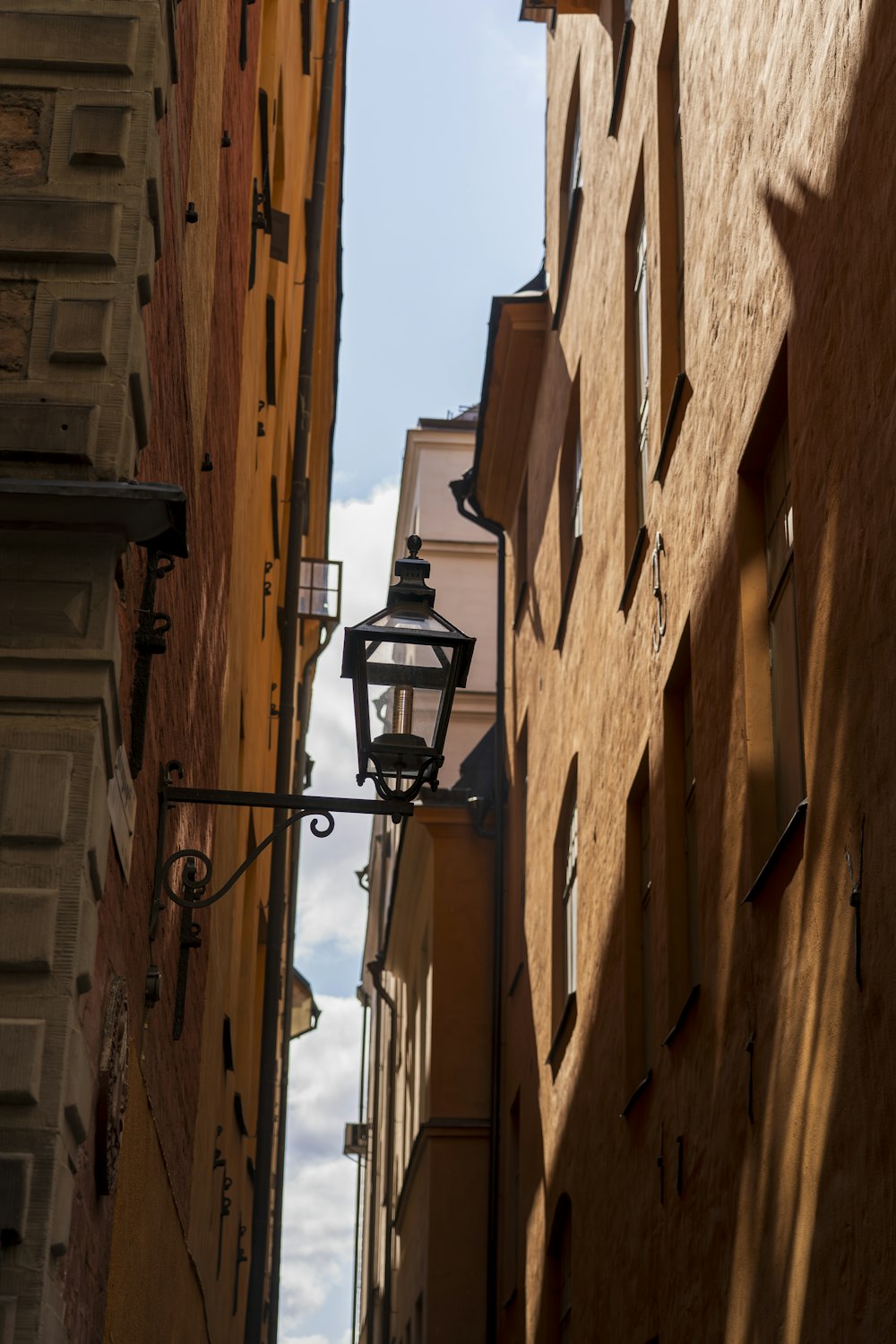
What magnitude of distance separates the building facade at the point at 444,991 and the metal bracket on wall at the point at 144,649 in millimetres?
9235

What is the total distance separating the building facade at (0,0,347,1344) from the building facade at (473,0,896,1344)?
7.04ft

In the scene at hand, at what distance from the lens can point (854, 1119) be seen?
18.6 ft

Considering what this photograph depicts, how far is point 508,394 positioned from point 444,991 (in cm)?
632

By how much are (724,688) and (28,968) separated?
424cm

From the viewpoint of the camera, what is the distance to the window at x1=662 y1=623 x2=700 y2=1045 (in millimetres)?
9258

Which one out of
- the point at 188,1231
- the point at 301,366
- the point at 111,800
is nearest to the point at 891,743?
the point at 111,800

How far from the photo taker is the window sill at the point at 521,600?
62.2 ft

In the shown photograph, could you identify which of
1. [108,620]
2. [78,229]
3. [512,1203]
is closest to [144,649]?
[108,620]

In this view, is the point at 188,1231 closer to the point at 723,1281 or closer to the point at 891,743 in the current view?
the point at 723,1281

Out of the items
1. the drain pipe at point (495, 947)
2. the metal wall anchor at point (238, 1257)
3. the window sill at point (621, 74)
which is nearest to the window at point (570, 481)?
the window sill at point (621, 74)

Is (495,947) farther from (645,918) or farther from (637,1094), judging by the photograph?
(637,1094)

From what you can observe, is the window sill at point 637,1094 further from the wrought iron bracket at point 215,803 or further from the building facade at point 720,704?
the wrought iron bracket at point 215,803

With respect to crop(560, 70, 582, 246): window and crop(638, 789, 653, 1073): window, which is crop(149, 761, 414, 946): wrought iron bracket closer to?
crop(638, 789, 653, 1073): window

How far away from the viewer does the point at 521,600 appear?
768 inches
